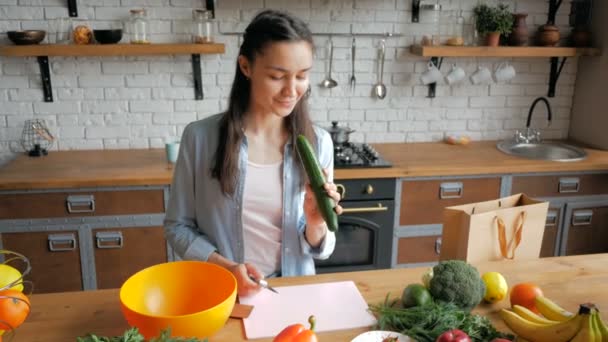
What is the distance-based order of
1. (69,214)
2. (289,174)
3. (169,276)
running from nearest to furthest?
(169,276) < (289,174) < (69,214)

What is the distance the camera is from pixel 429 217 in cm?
288

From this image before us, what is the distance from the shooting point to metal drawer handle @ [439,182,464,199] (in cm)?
284

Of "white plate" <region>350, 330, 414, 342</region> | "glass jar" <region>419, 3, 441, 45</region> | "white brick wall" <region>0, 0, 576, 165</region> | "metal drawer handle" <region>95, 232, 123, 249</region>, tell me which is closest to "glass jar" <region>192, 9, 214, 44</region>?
"white brick wall" <region>0, 0, 576, 165</region>

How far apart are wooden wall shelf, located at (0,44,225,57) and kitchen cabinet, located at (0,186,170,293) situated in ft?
2.40

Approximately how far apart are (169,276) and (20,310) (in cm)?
34

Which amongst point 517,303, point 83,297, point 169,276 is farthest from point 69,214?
point 517,303

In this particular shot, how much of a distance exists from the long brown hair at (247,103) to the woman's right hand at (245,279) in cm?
31

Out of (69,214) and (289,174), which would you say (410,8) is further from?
(69,214)

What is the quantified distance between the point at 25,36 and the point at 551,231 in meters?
3.09

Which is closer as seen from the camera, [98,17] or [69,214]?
[69,214]

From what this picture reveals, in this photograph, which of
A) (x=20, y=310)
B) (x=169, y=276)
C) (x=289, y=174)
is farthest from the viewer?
(x=289, y=174)

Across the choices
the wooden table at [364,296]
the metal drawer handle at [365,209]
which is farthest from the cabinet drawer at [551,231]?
the wooden table at [364,296]

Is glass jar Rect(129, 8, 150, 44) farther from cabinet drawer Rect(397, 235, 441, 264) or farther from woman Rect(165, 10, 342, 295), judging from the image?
cabinet drawer Rect(397, 235, 441, 264)

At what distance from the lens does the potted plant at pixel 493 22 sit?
3.11 m
